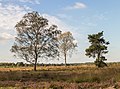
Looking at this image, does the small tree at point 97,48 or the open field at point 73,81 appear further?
the small tree at point 97,48

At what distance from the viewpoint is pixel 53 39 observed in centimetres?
7956

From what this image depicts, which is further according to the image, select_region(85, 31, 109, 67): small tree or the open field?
select_region(85, 31, 109, 67): small tree

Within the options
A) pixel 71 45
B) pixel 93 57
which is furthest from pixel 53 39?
pixel 71 45

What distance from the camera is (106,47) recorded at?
87562 mm

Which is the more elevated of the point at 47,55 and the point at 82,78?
the point at 47,55

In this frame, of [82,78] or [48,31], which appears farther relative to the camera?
[48,31]

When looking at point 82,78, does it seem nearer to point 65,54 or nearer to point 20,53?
point 20,53

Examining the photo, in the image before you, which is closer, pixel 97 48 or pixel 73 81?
pixel 73 81

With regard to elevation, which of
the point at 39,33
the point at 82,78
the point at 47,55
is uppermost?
the point at 39,33

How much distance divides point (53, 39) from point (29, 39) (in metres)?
5.79

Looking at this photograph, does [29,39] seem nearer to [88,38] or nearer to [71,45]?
[88,38]

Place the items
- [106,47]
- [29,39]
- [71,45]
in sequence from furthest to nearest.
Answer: [71,45] → [106,47] → [29,39]

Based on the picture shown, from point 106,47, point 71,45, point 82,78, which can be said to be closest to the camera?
point 82,78

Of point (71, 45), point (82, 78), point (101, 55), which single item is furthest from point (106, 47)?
point (82, 78)
